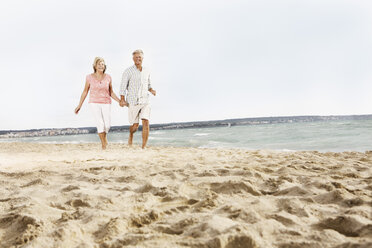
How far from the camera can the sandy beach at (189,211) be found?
143 cm

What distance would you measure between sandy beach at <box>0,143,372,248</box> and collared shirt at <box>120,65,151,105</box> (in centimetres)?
346

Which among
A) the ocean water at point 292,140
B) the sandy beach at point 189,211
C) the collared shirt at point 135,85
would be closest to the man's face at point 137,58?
the collared shirt at point 135,85

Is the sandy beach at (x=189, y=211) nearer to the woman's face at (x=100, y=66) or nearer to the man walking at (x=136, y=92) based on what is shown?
the man walking at (x=136, y=92)

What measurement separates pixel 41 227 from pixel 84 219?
9.3 inches

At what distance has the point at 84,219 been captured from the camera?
1781mm

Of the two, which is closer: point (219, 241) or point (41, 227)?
point (219, 241)

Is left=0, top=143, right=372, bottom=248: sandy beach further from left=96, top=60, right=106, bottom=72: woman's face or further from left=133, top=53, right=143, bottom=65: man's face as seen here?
left=133, top=53, right=143, bottom=65: man's face

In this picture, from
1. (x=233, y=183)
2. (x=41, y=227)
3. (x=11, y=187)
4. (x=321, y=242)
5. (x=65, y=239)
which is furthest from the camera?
(x=11, y=187)

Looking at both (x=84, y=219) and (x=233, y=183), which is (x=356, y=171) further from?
(x=84, y=219)

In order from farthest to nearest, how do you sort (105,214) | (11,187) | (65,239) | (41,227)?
(11,187), (105,214), (41,227), (65,239)

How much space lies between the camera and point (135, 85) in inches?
245

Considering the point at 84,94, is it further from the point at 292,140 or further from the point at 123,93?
the point at 292,140

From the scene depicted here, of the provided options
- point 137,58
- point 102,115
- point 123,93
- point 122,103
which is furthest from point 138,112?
point 137,58

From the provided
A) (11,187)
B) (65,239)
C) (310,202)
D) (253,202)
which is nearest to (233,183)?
(253,202)
